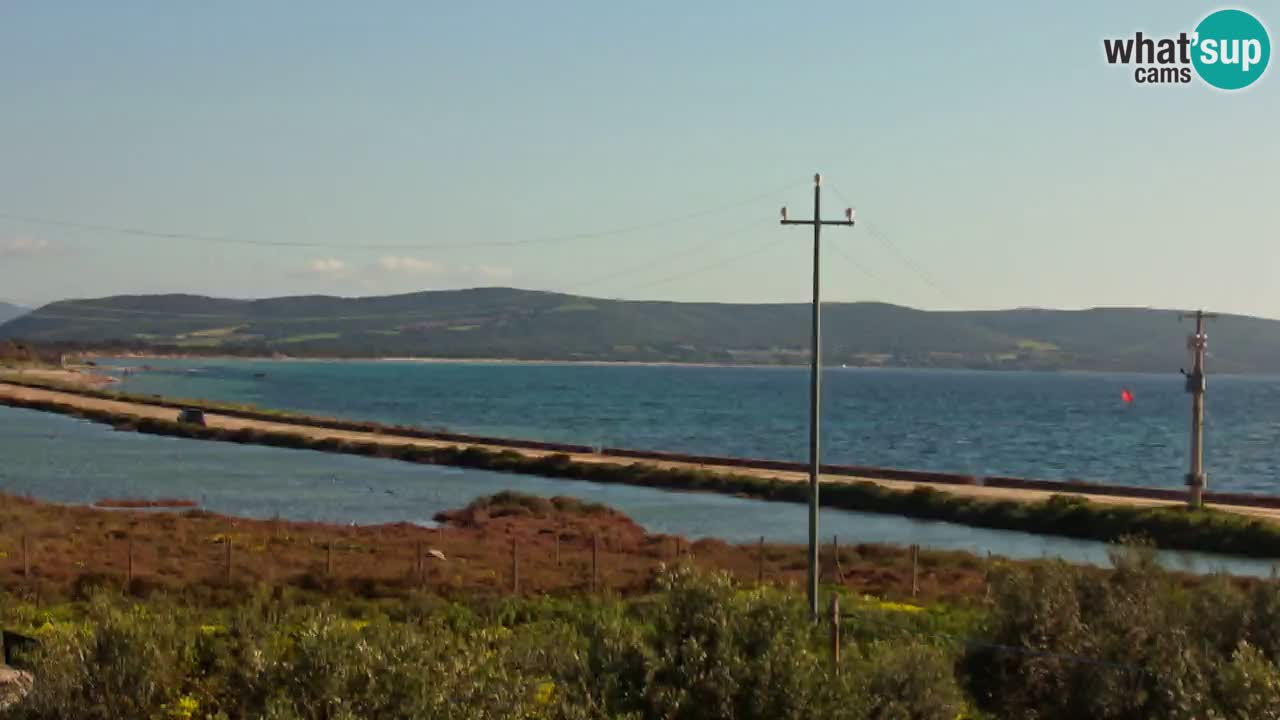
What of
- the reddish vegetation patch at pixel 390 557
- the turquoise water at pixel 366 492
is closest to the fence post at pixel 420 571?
the reddish vegetation patch at pixel 390 557

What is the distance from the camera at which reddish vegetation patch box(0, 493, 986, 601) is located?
38.9 metres

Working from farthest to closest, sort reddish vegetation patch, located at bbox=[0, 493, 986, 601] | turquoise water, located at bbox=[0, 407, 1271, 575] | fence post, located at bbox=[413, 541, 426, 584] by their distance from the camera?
turquoise water, located at bbox=[0, 407, 1271, 575]
fence post, located at bbox=[413, 541, 426, 584]
reddish vegetation patch, located at bbox=[0, 493, 986, 601]

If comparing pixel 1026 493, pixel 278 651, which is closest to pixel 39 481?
pixel 1026 493

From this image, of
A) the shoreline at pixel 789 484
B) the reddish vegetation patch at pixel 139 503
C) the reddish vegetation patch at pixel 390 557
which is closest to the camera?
the reddish vegetation patch at pixel 390 557

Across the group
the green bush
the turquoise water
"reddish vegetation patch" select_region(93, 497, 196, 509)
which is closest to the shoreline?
the turquoise water

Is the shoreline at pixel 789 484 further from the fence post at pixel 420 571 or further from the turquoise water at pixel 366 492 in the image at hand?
the fence post at pixel 420 571

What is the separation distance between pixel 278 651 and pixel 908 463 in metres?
101

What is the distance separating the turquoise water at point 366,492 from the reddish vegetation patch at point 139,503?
3.72 feet

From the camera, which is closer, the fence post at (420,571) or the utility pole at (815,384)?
the utility pole at (815,384)

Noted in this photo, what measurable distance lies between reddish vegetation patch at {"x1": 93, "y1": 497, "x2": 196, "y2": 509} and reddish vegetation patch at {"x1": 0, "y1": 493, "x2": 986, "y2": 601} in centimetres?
515

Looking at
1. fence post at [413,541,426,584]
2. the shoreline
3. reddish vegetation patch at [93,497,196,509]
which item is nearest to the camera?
fence post at [413,541,426,584]

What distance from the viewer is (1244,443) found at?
153500 millimetres

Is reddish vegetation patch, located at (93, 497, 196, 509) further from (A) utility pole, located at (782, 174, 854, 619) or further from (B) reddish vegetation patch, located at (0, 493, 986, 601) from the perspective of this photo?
(A) utility pole, located at (782, 174, 854, 619)

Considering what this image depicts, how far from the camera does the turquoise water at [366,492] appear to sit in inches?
2554
